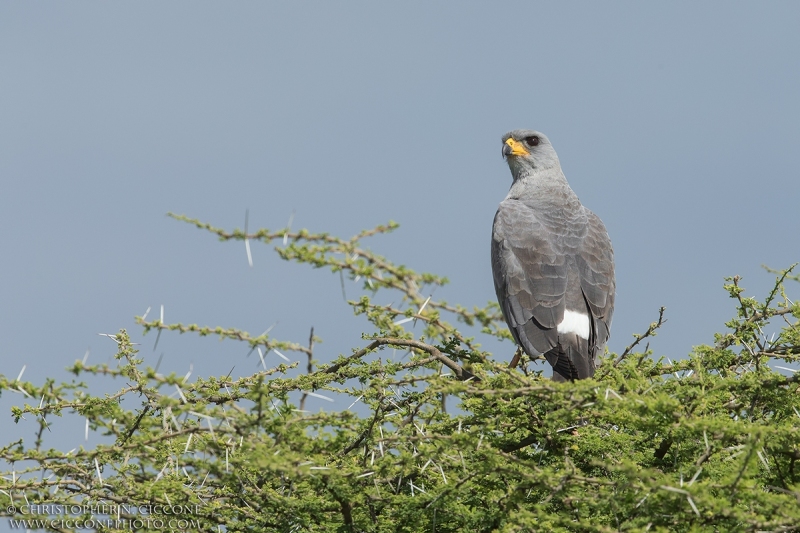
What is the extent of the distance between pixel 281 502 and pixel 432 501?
0.73 m

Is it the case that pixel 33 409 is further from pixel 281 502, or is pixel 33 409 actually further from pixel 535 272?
pixel 535 272

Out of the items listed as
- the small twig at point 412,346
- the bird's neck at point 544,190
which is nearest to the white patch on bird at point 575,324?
the small twig at point 412,346

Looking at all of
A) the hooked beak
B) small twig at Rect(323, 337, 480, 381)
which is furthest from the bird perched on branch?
small twig at Rect(323, 337, 480, 381)

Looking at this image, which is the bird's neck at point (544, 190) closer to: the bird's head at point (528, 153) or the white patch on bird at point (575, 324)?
the bird's head at point (528, 153)

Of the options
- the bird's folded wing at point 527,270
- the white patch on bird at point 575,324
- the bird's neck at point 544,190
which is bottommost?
the white patch on bird at point 575,324

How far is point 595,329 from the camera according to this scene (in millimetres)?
5984

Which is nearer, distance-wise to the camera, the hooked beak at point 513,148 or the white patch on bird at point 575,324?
the white patch on bird at point 575,324

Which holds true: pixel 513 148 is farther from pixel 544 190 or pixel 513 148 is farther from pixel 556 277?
pixel 556 277

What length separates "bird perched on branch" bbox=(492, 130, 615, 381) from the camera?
18.8ft

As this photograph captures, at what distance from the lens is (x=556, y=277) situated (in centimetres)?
621

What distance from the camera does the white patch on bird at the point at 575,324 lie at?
19.0 feet

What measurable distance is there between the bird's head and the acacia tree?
382cm

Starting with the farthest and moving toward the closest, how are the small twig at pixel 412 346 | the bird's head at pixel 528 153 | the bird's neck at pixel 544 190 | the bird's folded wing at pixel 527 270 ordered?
the bird's head at pixel 528 153
the bird's neck at pixel 544 190
the bird's folded wing at pixel 527 270
the small twig at pixel 412 346

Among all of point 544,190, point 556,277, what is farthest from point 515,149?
point 556,277
